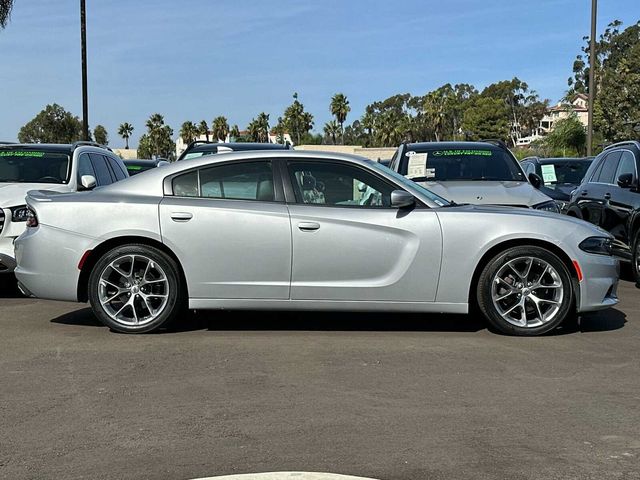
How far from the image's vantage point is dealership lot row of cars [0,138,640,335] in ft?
22.2

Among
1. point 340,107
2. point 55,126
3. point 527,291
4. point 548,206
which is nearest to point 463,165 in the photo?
point 548,206

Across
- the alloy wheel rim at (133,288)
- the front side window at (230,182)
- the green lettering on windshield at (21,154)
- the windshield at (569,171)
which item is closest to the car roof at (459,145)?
the front side window at (230,182)

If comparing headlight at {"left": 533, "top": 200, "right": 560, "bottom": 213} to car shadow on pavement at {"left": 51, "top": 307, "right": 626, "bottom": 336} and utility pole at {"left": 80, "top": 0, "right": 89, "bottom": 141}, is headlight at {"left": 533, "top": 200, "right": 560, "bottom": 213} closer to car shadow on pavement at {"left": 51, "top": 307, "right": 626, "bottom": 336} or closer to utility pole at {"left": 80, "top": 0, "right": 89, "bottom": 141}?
car shadow on pavement at {"left": 51, "top": 307, "right": 626, "bottom": 336}

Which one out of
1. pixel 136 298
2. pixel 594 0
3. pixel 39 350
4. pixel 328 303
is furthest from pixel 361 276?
pixel 594 0

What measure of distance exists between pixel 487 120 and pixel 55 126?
68452 millimetres

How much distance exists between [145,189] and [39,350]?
1.62m

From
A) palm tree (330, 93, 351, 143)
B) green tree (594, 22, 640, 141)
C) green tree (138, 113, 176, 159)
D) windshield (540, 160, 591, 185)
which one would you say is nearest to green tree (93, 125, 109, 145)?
green tree (138, 113, 176, 159)

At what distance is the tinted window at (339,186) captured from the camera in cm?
696

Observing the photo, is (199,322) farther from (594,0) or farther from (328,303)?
(594,0)

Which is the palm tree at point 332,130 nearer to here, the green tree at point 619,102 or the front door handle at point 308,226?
the green tree at point 619,102

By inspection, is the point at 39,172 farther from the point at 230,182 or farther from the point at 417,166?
the point at 417,166

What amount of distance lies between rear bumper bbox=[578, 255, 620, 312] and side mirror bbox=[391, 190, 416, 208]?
60.0 inches

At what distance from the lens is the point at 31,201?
7156mm

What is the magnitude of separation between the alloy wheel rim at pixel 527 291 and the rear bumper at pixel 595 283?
196 mm
